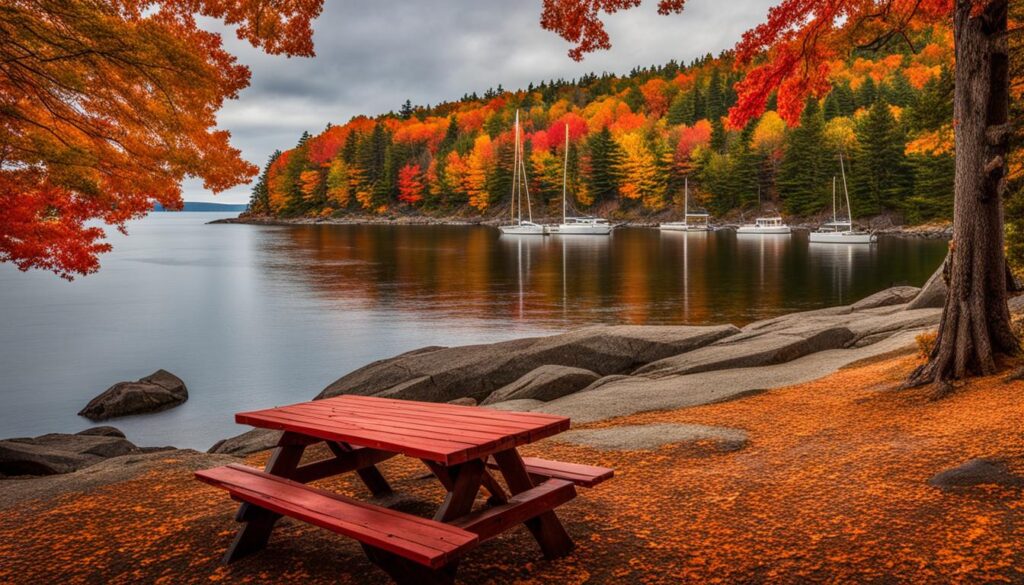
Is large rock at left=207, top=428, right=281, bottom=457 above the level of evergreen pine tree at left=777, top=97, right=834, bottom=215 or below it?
below

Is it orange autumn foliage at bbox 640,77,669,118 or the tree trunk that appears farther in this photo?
orange autumn foliage at bbox 640,77,669,118

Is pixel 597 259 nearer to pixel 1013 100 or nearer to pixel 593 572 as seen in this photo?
pixel 1013 100

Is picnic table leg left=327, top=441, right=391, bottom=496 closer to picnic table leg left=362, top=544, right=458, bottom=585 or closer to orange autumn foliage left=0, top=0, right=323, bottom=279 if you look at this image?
picnic table leg left=362, top=544, right=458, bottom=585

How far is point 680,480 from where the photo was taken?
5.62 m

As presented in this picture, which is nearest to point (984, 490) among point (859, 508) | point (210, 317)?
point (859, 508)

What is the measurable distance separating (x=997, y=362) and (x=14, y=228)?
1574 cm

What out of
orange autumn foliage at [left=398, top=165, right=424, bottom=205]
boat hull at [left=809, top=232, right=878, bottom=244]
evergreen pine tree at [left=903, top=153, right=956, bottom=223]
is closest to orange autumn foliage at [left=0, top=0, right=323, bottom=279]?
boat hull at [left=809, top=232, right=878, bottom=244]

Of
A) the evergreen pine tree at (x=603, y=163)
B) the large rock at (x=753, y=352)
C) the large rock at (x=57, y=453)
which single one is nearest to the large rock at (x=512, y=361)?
the large rock at (x=753, y=352)

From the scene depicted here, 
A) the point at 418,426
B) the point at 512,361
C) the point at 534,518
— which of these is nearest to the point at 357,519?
the point at 418,426

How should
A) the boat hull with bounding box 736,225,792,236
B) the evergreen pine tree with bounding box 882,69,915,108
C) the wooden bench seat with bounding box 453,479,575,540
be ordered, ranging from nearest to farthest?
the wooden bench seat with bounding box 453,479,575,540
the boat hull with bounding box 736,225,792,236
the evergreen pine tree with bounding box 882,69,915,108

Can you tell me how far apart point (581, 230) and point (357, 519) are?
73.4m

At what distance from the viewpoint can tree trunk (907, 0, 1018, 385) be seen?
7.47 metres

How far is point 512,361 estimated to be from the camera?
42.8 ft

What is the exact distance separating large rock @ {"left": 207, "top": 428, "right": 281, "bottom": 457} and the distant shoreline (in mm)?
62676
